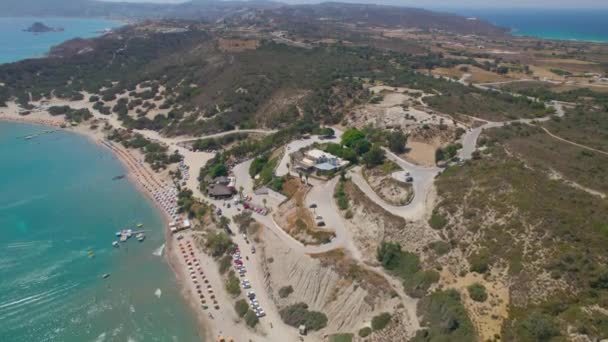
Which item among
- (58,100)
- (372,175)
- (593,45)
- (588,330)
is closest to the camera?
(588,330)

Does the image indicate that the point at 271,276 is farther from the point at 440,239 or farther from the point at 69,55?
the point at 69,55

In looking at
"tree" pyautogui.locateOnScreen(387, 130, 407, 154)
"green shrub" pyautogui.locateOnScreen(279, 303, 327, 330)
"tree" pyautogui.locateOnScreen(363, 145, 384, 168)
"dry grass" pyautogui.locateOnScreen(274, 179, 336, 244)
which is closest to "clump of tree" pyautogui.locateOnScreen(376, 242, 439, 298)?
"dry grass" pyautogui.locateOnScreen(274, 179, 336, 244)

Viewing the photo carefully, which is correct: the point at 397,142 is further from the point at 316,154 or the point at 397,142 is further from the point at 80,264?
the point at 80,264

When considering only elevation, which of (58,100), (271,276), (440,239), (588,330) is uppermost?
(588,330)

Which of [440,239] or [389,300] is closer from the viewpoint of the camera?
[389,300]

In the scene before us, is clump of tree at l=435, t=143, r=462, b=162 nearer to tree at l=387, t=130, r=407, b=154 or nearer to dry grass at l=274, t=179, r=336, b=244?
tree at l=387, t=130, r=407, b=154

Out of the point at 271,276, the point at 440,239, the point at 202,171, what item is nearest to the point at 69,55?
the point at 202,171

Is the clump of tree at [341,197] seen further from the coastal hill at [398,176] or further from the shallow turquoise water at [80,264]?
the shallow turquoise water at [80,264]

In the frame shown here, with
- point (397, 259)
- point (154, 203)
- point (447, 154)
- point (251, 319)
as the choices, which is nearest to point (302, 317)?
point (251, 319)
